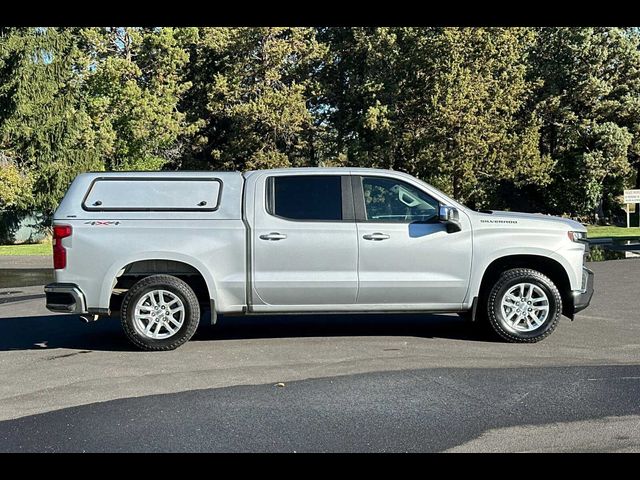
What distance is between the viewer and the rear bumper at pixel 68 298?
768cm

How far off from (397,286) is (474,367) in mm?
1354

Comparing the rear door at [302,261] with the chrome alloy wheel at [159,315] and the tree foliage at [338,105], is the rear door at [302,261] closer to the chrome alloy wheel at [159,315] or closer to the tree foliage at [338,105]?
the chrome alloy wheel at [159,315]

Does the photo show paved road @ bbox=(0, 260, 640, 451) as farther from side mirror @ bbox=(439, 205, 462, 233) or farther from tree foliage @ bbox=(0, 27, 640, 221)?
tree foliage @ bbox=(0, 27, 640, 221)

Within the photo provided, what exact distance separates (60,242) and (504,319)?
4837 mm

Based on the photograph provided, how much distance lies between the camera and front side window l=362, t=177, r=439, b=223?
7992mm

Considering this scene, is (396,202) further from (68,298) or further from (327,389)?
(68,298)

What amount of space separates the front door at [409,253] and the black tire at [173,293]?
1.82 metres

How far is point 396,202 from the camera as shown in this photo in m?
8.09

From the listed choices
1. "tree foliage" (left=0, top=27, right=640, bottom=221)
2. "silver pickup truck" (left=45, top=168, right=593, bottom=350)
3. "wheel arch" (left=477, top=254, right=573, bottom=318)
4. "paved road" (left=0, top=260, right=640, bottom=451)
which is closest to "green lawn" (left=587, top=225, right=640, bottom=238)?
"tree foliage" (left=0, top=27, right=640, bottom=221)

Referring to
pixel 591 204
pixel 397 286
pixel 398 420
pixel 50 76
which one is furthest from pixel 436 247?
pixel 591 204

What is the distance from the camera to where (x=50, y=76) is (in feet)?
117

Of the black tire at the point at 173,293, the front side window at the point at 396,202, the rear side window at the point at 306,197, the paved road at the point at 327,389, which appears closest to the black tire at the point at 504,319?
the paved road at the point at 327,389
